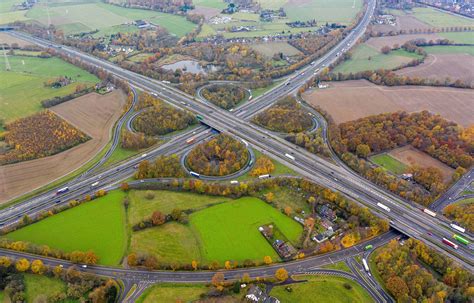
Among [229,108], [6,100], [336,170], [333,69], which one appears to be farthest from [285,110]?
[6,100]

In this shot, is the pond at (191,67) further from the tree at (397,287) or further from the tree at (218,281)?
the tree at (397,287)

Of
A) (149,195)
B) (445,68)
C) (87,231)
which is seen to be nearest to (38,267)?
(87,231)

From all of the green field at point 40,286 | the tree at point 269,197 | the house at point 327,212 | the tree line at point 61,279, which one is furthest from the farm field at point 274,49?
the green field at point 40,286

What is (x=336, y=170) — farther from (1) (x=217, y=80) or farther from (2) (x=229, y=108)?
(1) (x=217, y=80)

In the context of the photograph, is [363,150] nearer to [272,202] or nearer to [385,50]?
[272,202]

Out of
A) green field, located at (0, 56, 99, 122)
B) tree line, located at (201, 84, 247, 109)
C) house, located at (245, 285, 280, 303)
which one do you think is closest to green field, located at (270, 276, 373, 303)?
house, located at (245, 285, 280, 303)

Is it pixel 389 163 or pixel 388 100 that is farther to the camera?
pixel 388 100
